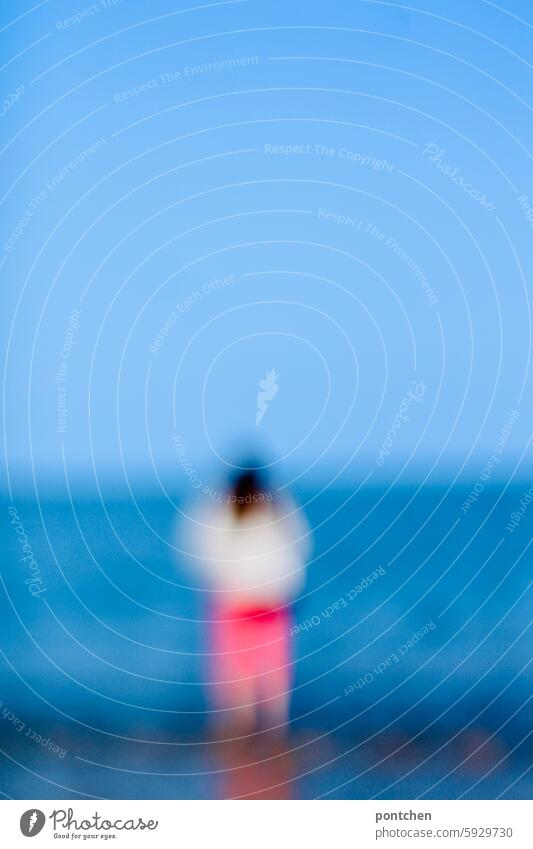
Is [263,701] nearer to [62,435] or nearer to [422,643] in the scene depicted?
[422,643]

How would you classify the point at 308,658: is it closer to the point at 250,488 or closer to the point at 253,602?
the point at 253,602

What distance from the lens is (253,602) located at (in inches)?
90.0

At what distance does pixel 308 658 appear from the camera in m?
2.28

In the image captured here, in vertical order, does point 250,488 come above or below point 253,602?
above

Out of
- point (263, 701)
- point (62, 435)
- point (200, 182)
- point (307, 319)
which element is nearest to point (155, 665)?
point (263, 701)

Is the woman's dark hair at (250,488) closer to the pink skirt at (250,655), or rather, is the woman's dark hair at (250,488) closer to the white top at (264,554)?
the white top at (264,554)

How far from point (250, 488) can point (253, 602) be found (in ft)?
0.49

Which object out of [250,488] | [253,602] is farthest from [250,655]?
[250,488]

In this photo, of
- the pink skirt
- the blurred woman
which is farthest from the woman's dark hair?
the pink skirt

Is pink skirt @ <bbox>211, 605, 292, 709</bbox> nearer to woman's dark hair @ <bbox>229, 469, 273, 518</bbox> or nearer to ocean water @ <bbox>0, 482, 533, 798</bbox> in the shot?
ocean water @ <bbox>0, 482, 533, 798</bbox>

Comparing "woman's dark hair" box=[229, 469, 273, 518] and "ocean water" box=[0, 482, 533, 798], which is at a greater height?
"woman's dark hair" box=[229, 469, 273, 518]

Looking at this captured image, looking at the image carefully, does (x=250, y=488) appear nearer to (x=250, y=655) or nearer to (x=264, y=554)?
(x=264, y=554)

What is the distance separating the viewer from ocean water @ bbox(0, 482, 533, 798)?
2271mm

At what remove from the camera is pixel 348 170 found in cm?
229
